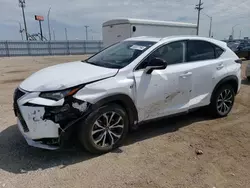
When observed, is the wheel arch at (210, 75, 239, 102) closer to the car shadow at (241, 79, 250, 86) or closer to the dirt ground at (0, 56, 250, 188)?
the dirt ground at (0, 56, 250, 188)

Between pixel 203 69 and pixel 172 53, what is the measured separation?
70 centimetres

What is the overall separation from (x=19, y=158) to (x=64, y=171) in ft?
2.52

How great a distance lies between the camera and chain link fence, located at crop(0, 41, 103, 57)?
84.2ft

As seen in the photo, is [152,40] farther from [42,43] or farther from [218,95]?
[42,43]

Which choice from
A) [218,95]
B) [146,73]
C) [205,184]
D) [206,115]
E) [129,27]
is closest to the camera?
[205,184]

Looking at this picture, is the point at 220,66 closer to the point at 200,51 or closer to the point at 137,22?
the point at 200,51

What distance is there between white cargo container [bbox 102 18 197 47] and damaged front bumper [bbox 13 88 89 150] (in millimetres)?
7100

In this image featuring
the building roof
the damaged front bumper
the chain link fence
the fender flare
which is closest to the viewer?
the damaged front bumper

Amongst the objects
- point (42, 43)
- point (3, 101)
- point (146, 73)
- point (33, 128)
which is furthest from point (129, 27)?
point (42, 43)

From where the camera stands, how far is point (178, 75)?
3.73 metres

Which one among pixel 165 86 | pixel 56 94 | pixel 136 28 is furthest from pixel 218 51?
pixel 136 28

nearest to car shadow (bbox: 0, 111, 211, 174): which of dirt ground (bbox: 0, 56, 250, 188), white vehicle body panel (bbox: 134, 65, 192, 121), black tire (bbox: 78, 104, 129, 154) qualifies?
dirt ground (bbox: 0, 56, 250, 188)

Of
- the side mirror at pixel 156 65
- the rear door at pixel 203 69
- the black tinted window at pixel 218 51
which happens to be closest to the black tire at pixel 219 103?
the rear door at pixel 203 69

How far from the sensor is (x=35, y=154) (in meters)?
3.22
